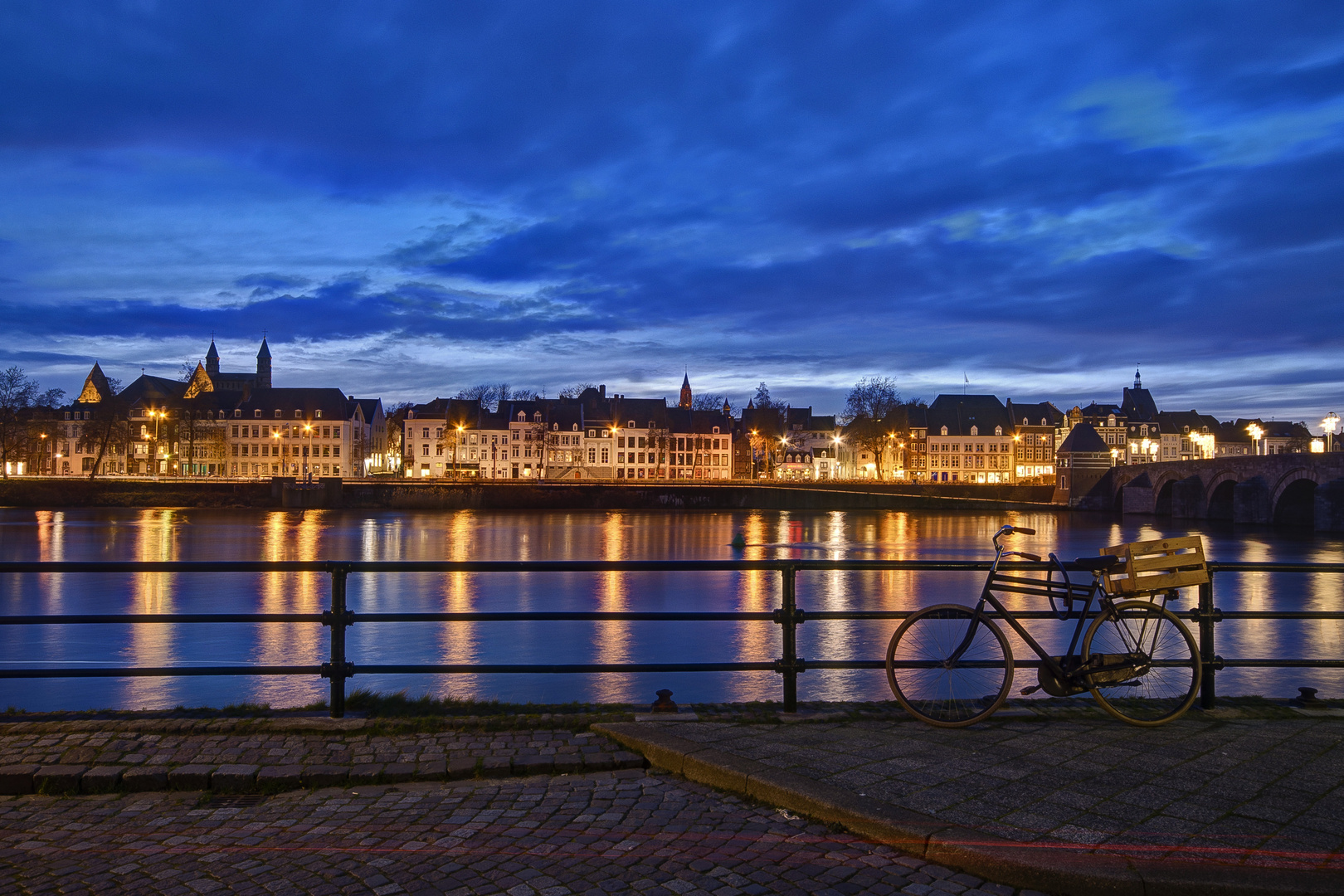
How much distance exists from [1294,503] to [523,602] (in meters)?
59.2

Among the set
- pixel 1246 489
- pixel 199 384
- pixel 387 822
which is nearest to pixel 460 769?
pixel 387 822

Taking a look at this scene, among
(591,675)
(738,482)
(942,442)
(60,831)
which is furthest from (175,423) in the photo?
(60,831)

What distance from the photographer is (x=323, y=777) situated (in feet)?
17.6

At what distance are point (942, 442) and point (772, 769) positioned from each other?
425 feet

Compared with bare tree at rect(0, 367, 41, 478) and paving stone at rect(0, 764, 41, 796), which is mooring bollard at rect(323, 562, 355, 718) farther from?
bare tree at rect(0, 367, 41, 478)

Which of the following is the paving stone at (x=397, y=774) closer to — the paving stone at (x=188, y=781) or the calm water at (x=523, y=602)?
the paving stone at (x=188, y=781)

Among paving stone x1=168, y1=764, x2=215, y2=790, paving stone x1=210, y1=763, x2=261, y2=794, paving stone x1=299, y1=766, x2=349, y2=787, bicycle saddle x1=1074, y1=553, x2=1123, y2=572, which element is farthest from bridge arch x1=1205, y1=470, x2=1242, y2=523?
paving stone x1=168, y1=764, x2=215, y2=790

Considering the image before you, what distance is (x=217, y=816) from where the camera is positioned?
488cm

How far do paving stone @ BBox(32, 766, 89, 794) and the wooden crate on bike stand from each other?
6.49 metres

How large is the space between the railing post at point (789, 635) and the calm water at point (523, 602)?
3236mm

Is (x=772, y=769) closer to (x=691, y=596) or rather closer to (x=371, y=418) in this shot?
(x=691, y=596)

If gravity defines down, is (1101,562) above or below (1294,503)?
above

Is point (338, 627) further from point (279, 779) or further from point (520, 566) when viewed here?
point (520, 566)

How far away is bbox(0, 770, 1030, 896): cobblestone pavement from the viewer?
3955mm
